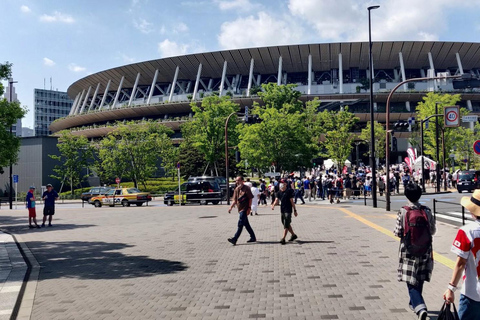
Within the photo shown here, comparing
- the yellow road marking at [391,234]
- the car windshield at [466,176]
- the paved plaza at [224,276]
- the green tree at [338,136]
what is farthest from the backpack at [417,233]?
the green tree at [338,136]

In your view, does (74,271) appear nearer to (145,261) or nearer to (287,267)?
(145,261)

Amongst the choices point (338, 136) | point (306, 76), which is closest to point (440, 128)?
point (338, 136)

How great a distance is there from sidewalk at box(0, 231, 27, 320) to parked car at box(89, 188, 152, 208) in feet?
71.1

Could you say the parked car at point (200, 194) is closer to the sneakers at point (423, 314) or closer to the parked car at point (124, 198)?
the parked car at point (124, 198)

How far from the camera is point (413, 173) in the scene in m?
44.2

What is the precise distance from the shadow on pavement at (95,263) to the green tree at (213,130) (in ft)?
128

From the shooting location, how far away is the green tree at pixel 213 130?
2064 inches

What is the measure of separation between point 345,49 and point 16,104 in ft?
185

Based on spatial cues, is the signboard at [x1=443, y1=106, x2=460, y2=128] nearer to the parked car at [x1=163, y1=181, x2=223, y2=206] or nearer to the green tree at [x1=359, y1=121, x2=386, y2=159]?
the parked car at [x1=163, y1=181, x2=223, y2=206]

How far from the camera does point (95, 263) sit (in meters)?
10.6

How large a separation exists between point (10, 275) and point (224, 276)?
157 inches

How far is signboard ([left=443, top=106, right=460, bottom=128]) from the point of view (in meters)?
31.0

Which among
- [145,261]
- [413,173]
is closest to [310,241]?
[145,261]

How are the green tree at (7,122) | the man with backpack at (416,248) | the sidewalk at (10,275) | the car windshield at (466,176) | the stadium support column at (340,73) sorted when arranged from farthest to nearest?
1. the stadium support column at (340,73)
2. the car windshield at (466,176)
3. the green tree at (7,122)
4. the sidewalk at (10,275)
5. the man with backpack at (416,248)
